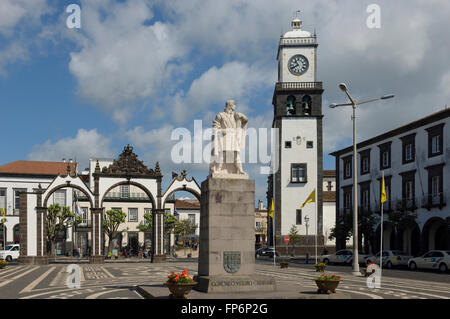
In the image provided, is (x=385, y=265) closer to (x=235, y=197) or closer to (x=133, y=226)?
(x=235, y=197)

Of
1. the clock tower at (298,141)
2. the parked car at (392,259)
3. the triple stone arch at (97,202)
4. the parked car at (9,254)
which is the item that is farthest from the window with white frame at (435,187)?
the parked car at (9,254)

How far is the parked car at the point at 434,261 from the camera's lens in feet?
108

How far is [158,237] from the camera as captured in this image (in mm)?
44156

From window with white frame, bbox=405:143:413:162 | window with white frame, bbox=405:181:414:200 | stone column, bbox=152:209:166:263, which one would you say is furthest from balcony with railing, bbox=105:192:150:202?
window with white frame, bbox=405:143:413:162

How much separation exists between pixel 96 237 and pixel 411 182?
26474mm

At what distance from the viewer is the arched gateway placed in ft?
137

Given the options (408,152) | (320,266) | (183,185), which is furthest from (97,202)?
(408,152)

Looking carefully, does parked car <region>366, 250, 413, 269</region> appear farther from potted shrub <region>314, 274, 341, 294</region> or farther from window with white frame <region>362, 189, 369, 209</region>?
potted shrub <region>314, 274, 341, 294</region>

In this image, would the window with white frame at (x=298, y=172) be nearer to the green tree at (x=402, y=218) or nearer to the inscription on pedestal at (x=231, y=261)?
the green tree at (x=402, y=218)

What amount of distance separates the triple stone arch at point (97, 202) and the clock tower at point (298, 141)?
61.7 feet

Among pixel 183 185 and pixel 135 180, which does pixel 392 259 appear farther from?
pixel 135 180

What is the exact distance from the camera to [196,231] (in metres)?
93.6

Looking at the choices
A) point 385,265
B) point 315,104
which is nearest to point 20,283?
point 385,265
